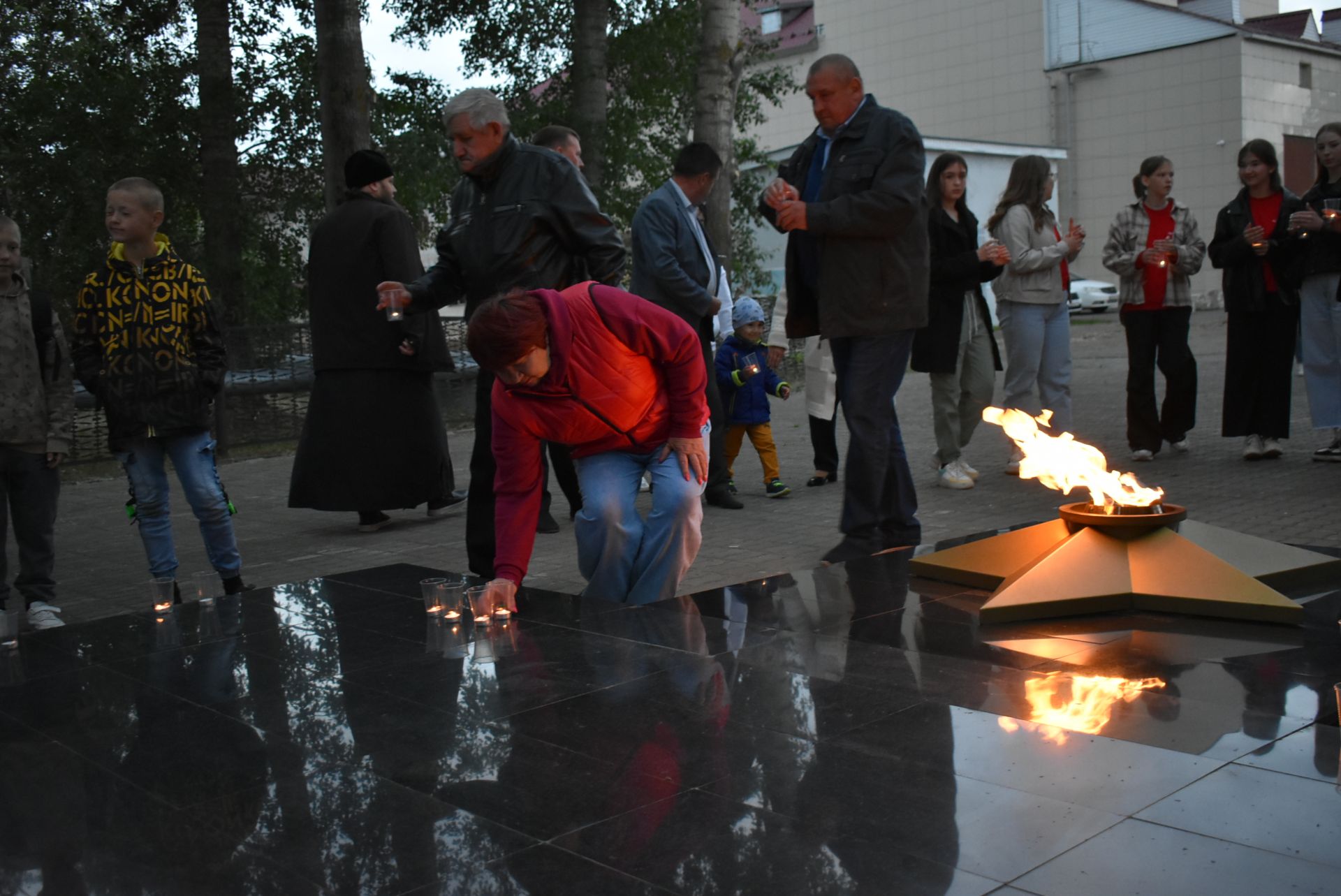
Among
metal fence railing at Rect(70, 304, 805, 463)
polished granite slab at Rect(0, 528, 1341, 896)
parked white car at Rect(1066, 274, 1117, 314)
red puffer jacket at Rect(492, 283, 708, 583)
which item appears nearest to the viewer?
polished granite slab at Rect(0, 528, 1341, 896)

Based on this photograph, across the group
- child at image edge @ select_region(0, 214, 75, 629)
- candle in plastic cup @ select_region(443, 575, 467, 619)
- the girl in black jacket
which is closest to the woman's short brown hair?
candle in plastic cup @ select_region(443, 575, 467, 619)

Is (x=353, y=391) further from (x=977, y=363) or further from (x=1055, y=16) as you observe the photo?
(x=1055, y=16)

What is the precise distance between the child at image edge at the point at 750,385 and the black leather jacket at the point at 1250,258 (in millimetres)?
3163

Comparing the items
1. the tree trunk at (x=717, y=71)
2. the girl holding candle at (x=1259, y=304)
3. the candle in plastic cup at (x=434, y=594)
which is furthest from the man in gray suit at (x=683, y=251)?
the tree trunk at (x=717, y=71)

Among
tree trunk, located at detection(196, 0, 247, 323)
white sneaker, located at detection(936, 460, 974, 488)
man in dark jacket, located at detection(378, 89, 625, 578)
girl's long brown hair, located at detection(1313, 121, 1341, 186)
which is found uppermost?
tree trunk, located at detection(196, 0, 247, 323)

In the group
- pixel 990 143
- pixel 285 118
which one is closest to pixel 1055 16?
pixel 990 143

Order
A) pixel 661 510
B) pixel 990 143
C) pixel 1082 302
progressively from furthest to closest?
1. pixel 1082 302
2. pixel 990 143
3. pixel 661 510

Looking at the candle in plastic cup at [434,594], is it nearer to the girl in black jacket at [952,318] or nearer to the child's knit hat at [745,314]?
the child's knit hat at [745,314]

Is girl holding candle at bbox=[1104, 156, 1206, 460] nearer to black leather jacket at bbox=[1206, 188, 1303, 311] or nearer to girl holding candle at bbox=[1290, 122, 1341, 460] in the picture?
black leather jacket at bbox=[1206, 188, 1303, 311]

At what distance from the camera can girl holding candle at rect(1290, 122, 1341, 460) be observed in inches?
336

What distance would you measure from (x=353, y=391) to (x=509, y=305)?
3.76 metres

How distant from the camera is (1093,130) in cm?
3878

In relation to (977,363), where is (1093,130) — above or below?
above

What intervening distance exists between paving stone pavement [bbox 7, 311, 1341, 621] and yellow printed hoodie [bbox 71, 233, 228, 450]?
3.10 ft
